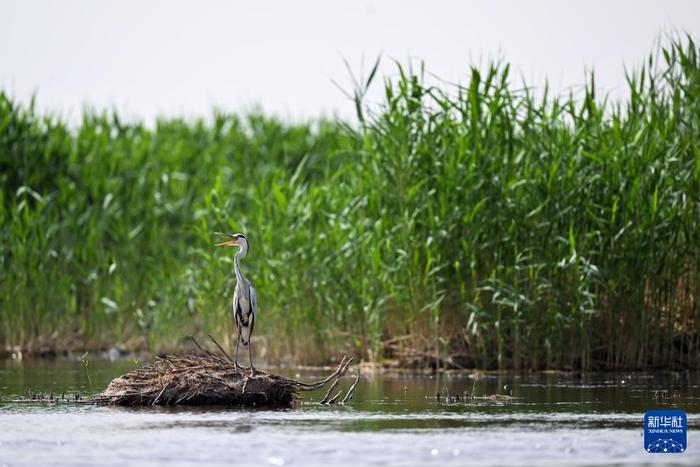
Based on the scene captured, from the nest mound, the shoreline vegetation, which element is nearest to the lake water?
the nest mound

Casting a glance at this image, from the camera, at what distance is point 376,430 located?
10391 millimetres

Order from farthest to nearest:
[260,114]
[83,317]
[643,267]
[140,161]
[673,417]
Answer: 1. [260,114]
2. [140,161]
3. [83,317]
4. [643,267]
5. [673,417]

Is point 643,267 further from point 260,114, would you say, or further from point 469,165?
point 260,114

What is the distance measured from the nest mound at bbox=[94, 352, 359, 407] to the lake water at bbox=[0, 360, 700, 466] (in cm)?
21

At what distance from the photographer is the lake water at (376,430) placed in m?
9.02

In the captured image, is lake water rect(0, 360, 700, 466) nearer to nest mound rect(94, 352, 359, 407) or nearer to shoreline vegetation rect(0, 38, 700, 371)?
nest mound rect(94, 352, 359, 407)

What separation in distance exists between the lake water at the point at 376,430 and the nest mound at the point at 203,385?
0.21m

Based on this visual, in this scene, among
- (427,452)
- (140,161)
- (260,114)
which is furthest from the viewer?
(260,114)

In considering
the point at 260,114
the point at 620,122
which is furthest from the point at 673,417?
the point at 260,114

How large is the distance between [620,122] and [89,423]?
8.56 m

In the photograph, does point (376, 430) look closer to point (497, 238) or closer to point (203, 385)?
point (203, 385)

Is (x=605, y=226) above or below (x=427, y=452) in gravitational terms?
above

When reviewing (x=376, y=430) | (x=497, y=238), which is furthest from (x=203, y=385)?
(x=497, y=238)

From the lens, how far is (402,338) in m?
16.9
